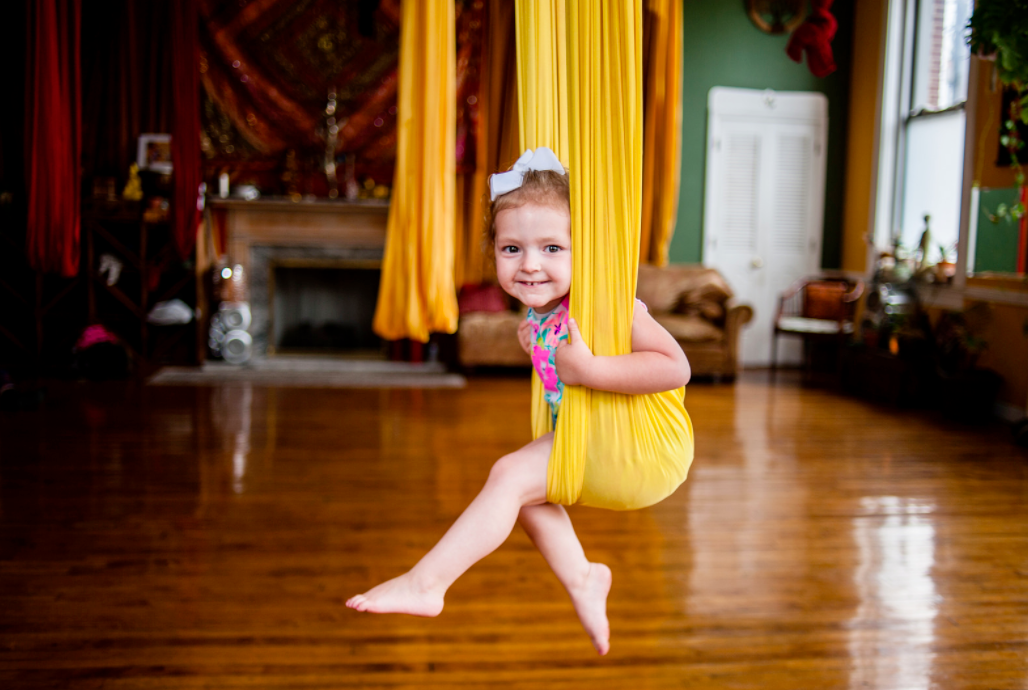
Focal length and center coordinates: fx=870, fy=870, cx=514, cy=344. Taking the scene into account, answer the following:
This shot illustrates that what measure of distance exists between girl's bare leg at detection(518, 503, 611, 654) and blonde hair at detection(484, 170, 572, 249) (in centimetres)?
48

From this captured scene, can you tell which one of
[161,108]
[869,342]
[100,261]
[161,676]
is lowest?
[161,676]

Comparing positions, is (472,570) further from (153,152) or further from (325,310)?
(153,152)

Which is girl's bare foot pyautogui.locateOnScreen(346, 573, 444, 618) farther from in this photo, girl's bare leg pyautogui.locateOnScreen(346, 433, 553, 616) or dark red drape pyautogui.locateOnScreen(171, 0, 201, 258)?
dark red drape pyautogui.locateOnScreen(171, 0, 201, 258)

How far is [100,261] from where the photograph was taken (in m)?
6.35

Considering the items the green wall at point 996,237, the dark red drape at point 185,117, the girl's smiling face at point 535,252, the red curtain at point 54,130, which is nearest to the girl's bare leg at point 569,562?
the girl's smiling face at point 535,252

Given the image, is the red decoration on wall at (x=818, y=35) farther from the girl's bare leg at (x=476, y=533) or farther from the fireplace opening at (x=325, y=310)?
the fireplace opening at (x=325, y=310)

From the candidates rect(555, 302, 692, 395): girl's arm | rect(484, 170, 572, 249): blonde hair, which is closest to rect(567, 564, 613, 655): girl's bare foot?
rect(555, 302, 692, 395): girl's arm

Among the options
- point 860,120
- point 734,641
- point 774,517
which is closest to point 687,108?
point 860,120

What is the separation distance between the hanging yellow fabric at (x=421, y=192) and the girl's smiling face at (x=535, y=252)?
0.81m

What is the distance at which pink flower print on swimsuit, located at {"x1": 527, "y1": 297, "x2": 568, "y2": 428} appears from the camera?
123 centimetres

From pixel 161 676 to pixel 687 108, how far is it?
20.6 ft

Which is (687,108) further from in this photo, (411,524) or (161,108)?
(411,524)

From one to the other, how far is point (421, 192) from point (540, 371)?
88 centimetres

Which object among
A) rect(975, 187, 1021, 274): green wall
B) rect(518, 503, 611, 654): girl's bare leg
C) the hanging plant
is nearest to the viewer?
rect(518, 503, 611, 654): girl's bare leg
